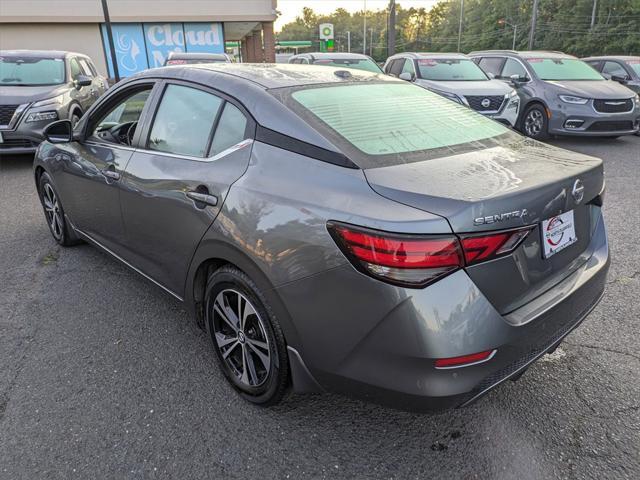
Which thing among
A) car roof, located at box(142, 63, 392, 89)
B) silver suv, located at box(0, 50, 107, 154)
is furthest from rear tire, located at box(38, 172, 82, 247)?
silver suv, located at box(0, 50, 107, 154)

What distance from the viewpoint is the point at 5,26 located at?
70.4 feet

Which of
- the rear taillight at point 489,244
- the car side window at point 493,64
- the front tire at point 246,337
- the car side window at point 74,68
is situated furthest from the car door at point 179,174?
the car side window at point 493,64

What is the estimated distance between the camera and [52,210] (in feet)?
15.3

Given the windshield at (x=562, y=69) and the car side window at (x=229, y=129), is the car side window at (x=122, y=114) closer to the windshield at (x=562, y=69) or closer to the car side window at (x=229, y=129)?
→ the car side window at (x=229, y=129)

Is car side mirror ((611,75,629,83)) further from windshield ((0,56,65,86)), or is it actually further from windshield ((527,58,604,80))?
windshield ((0,56,65,86))

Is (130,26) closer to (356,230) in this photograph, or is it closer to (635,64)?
(635,64)

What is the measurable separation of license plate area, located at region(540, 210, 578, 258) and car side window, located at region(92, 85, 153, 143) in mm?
2442

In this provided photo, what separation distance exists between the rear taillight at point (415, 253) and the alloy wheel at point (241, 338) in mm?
732

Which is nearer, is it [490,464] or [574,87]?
[490,464]

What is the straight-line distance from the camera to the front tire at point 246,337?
2.27 metres

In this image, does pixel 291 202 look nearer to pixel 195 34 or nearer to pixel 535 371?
pixel 535 371

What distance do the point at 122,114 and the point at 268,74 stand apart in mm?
1424

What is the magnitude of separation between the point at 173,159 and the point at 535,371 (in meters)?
2.31

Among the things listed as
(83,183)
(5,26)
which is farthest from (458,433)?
(5,26)
